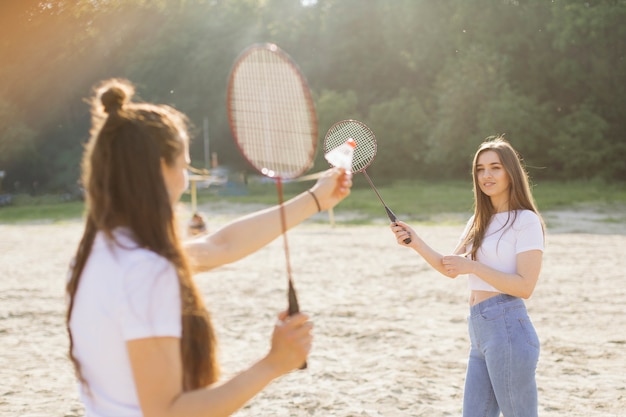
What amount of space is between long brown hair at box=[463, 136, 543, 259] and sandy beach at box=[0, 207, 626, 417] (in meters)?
1.80

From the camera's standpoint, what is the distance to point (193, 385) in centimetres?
140

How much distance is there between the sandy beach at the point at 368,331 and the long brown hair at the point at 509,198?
180 centimetres

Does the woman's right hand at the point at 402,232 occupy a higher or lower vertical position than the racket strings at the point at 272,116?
lower

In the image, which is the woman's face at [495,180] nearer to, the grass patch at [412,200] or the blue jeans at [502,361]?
the blue jeans at [502,361]

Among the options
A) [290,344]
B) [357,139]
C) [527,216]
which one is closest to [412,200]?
[357,139]

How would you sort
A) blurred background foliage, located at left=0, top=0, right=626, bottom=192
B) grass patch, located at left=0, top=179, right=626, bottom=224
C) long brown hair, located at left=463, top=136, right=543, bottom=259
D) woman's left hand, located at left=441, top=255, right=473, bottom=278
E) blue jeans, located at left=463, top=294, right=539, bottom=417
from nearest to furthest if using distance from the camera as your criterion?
blue jeans, located at left=463, top=294, right=539, bottom=417, woman's left hand, located at left=441, top=255, right=473, bottom=278, long brown hair, located at left=463, top=136, right=543, bottom=259, grass patch, located at left=0, top=179, right=626, bottom=224, blurred background foliage, located at left=0, top=0, right=626, bottom=192

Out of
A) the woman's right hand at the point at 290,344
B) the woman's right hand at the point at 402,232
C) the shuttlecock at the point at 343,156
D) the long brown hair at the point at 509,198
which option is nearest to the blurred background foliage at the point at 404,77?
the long brown hair at the point at 509,198

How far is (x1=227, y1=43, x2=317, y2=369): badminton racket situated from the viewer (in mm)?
1887

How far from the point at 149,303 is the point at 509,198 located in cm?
199

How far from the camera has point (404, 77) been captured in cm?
Answer: 3609

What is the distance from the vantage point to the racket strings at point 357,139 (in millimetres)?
2949

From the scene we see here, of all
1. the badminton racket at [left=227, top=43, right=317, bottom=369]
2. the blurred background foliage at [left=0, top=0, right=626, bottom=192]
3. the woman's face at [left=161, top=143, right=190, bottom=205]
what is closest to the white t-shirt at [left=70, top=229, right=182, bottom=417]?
the woman's face at [left=161, top=143, right=190, bottom=205]

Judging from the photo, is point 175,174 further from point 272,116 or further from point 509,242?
point 509,242

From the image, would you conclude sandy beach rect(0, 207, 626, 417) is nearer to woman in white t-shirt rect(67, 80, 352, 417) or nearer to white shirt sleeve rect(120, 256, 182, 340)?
woman in white t-shirt rect(67, 80, 352, 417)
